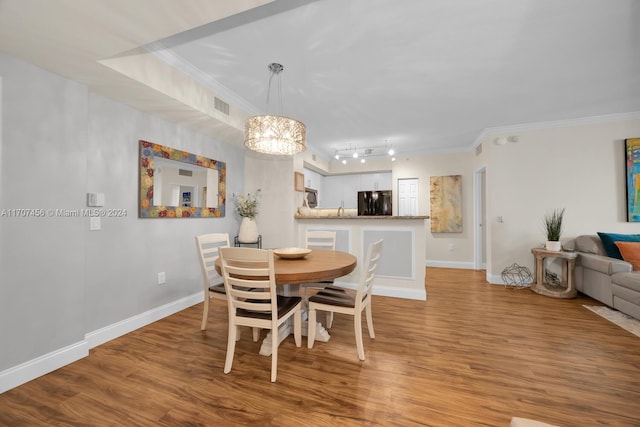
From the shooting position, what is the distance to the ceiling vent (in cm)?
297

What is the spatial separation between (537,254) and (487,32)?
317 centimetres

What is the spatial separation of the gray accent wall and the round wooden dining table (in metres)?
1.16

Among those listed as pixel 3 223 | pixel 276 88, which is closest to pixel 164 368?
pixel 3 223

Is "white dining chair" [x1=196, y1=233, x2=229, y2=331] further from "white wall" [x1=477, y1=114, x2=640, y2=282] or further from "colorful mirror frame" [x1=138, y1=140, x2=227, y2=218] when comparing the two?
"white wall" [x1=477, y1=114, x2=640, y2=282]

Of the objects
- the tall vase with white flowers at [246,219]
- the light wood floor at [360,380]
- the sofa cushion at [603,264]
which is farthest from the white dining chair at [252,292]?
the sofa cushion at [603,264]

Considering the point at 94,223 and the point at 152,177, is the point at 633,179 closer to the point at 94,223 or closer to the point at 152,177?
the point at 152,177

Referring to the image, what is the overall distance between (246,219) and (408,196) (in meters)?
3.84

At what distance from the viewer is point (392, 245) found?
366cm

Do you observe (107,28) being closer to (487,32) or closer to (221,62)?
(221,62)

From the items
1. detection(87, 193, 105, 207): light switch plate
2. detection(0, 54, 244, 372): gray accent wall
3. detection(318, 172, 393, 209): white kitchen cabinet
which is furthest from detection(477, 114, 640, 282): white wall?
detection(87, 193, 105, 207): light switch plate

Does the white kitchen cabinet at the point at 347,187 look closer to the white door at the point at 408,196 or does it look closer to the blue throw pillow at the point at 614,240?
the white door at the point at 408,196

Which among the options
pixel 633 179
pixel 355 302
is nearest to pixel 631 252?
pixel 633 179

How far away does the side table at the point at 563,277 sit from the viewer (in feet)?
11.6

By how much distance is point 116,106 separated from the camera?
245cm
